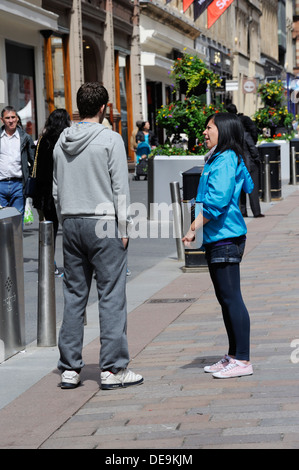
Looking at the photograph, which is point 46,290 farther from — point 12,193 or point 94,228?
point 12,193

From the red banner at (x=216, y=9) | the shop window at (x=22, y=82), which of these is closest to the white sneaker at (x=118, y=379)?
the shop window at (x=22, y=82)

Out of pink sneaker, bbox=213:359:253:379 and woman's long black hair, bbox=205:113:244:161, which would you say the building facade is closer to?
woman's long black hair, bbox=205:113:244:161

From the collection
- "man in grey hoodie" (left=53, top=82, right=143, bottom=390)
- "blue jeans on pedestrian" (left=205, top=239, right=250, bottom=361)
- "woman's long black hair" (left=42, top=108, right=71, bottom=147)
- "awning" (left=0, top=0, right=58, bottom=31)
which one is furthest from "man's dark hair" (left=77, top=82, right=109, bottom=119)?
"awning" (left=0, top=0, right=58, bottom=31)

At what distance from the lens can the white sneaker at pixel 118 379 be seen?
19.1 ft

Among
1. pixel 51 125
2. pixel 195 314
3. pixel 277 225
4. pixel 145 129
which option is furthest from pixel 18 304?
pixel 145 129

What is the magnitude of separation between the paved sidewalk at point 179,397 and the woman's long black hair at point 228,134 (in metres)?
1.37

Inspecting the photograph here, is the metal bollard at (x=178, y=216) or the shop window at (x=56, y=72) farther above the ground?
the shop window at (x=56, y=72)

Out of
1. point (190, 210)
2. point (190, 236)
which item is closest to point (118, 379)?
point (190, 236)

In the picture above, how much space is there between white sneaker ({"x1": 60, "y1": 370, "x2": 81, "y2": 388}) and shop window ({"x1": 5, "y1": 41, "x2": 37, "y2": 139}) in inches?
661

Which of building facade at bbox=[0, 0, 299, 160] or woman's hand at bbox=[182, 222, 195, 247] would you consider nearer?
woman's hand at bbox=[182, 222, 195, 247]

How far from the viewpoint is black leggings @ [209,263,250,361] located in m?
5.86

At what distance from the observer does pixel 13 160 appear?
11711mm

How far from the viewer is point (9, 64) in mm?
22312

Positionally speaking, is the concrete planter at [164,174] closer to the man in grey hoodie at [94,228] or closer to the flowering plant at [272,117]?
the man in grey hoodie at [94,228]
